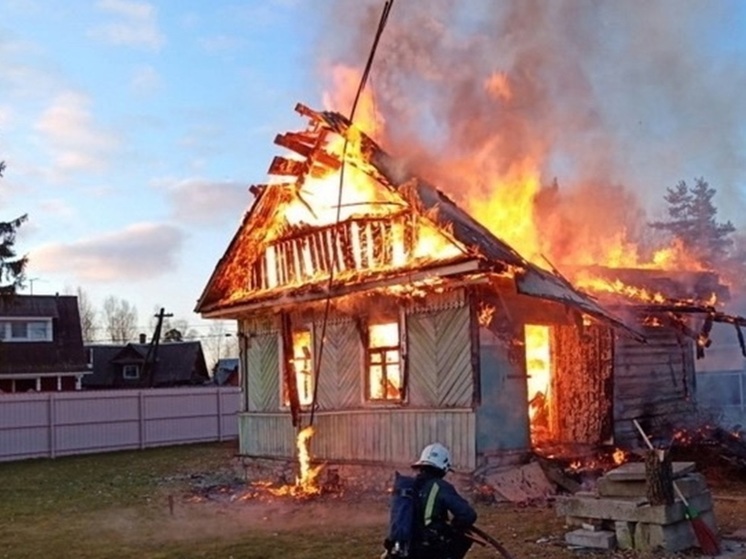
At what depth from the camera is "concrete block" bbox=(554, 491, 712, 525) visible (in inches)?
359

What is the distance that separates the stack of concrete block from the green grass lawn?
25 centimetres

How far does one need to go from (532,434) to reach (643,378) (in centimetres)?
276

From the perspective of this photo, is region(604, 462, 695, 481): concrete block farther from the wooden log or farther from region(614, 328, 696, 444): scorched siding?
region(614, 328, 696, 444): scorched siding

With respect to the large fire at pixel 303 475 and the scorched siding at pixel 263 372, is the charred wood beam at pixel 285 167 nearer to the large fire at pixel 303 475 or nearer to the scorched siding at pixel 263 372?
the scorched siding at pixel 263 372

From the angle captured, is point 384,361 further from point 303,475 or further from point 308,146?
point 308,146

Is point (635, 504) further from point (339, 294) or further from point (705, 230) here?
point (705, 230)

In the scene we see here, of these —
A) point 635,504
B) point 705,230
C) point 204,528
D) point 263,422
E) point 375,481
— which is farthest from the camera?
point 705,230

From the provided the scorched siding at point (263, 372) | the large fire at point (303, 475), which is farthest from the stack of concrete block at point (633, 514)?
the scorched siding at point (263, 372)

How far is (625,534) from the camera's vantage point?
9.40 meters

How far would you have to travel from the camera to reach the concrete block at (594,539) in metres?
9.41

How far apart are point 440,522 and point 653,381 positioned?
474 inches

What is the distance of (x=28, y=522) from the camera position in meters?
14.3

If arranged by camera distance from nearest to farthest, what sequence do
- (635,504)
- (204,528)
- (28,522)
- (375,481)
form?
(635,504)
(204,528)
(28,522)
(375,481)

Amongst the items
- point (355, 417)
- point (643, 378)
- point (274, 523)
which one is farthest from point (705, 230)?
point (274, 523)
